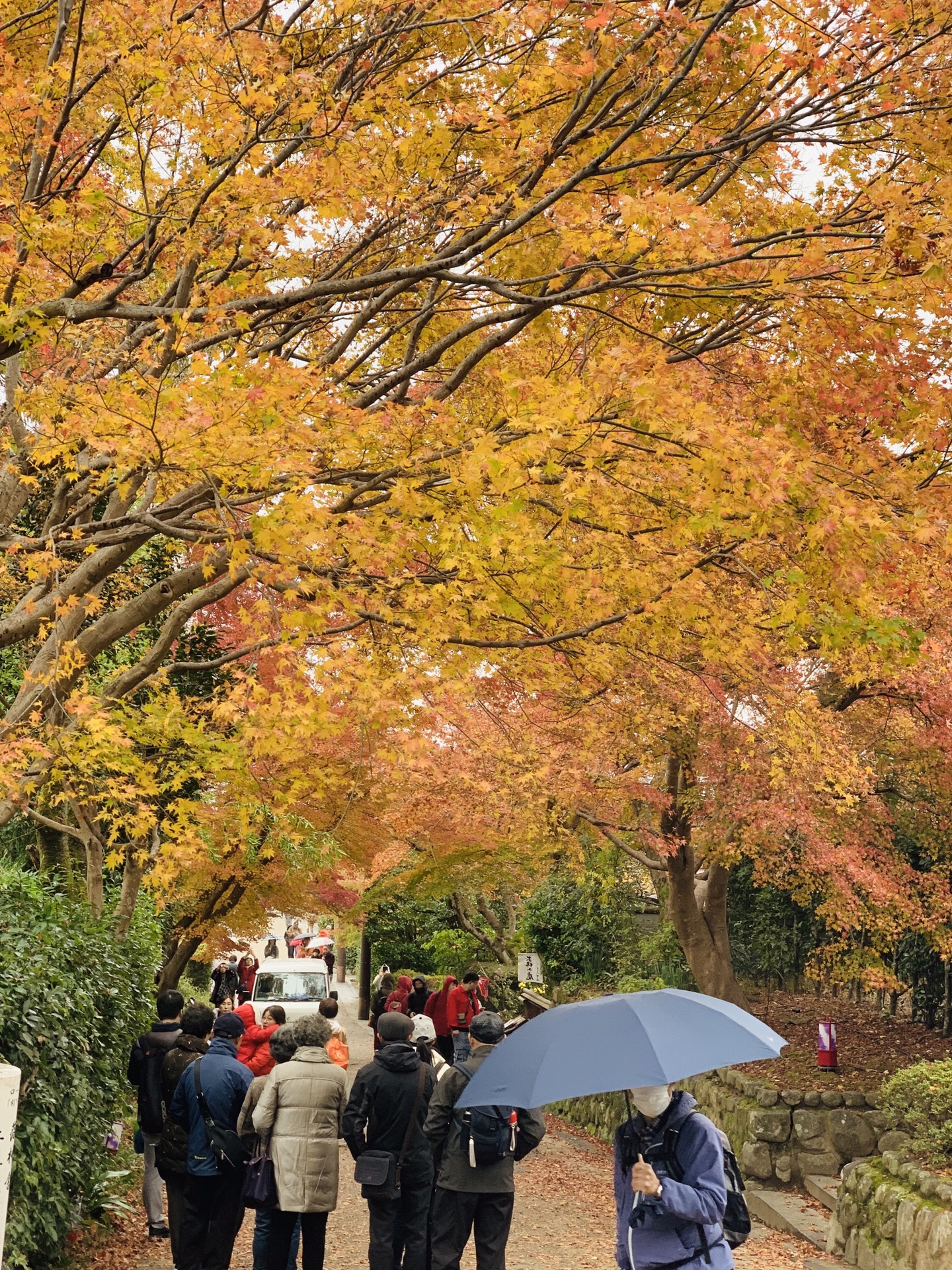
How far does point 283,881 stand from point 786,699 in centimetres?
806

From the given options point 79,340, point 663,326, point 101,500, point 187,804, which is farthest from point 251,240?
point 101,500

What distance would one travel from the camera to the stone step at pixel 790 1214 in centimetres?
1119

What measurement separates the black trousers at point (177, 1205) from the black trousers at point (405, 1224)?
1.19m

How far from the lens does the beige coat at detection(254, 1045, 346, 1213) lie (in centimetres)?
660

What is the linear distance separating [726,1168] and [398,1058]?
2.69 meters

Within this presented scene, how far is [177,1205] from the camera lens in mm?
7102

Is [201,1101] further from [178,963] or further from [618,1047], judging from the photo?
[178,963]

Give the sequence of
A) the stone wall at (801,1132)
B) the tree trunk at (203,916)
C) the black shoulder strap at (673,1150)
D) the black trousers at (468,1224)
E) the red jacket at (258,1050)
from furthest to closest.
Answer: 1. the tree trunk at (203,916)
2. the stone wall at (801,1132)
3. the red jacket at (258,1050)
4. the black trousers at (468,1224)
5. the black shoulder strap at (673,1150)

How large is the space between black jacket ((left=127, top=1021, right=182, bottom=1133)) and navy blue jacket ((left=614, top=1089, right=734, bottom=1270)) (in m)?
4.97

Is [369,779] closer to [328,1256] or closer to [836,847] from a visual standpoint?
[836,847]

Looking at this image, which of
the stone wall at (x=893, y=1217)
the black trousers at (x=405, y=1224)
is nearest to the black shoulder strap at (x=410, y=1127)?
the black trousers at (x=405, y=1224)

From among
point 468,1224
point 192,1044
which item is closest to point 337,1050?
point 192,1044

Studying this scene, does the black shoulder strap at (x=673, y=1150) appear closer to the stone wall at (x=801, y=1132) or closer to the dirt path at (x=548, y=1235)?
the dirt path at (x=548, y=1235)

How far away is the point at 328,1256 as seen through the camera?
29.8ft
